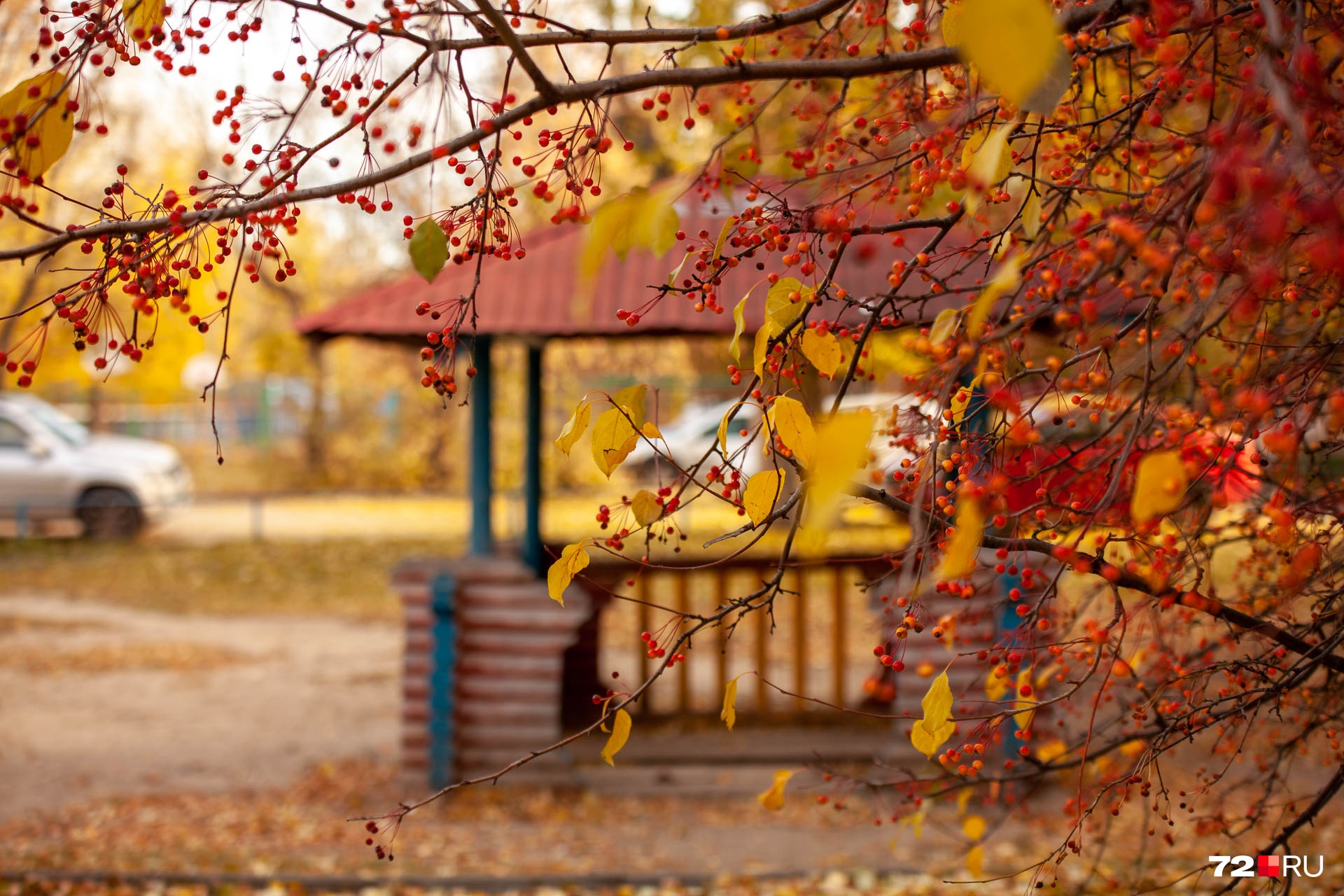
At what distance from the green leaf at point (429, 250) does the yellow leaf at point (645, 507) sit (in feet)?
1.76

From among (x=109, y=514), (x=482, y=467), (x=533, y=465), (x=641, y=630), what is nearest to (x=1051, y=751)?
(x=641, y=630)

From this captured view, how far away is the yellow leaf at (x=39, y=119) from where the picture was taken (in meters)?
1.73

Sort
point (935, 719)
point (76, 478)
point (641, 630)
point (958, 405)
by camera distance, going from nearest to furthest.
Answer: point (935, 719), point (958, 405), point (641, 630), point (76, 478)

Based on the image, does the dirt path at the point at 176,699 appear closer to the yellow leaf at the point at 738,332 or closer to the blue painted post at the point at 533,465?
the blue painted post at the point at 533,465

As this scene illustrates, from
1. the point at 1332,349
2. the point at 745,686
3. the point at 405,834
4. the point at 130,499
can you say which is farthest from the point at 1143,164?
the point at 130,499

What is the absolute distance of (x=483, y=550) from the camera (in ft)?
21.6

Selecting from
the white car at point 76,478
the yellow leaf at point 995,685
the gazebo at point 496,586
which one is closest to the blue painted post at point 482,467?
the gazebo at point 496,586

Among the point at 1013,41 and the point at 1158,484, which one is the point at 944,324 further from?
the point at 1013,41

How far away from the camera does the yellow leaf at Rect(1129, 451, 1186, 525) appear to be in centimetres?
114

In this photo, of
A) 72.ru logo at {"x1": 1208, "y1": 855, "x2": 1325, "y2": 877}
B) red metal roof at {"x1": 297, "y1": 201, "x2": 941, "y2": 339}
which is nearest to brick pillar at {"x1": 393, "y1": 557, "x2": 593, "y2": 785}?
red metal roof at {"x1": 297, "y1": 201, "x2": 941, "y2": 339}

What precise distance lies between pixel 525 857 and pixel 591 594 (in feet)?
6.92

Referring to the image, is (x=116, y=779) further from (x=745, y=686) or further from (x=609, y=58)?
(x=609, y=58)

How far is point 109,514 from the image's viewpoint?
15.6 m

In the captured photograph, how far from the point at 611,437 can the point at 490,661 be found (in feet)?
15.7
